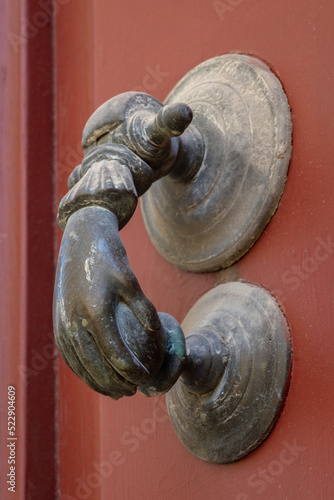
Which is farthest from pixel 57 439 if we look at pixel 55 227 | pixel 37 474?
pixel 55 227

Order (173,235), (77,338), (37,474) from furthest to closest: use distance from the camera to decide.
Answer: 1. (37,474)
2. (173,235)
3. (77,338)

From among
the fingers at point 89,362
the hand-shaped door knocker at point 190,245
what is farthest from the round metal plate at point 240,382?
the fingers at point 89,362

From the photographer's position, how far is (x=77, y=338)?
0.46 m

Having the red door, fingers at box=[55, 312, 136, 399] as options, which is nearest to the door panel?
the red door

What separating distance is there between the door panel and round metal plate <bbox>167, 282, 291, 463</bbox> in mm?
12

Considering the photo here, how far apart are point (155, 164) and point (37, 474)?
42 centimetres

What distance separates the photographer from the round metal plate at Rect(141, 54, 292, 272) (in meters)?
0.59

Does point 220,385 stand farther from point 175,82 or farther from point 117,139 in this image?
point 175,82

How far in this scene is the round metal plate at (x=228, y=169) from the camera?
586 mm

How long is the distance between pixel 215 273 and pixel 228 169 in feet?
0.33

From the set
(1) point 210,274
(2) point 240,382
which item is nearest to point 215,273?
(1) point 210,274

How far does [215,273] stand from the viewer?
0.65 meters

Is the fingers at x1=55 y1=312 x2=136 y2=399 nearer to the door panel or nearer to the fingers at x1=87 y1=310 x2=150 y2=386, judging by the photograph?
the fingers at x1=87 y1=310 x2=150 y2=386

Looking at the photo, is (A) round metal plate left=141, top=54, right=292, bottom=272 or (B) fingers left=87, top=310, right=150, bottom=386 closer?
(B) fingers left=87, top=310, right=150, bottom=386
